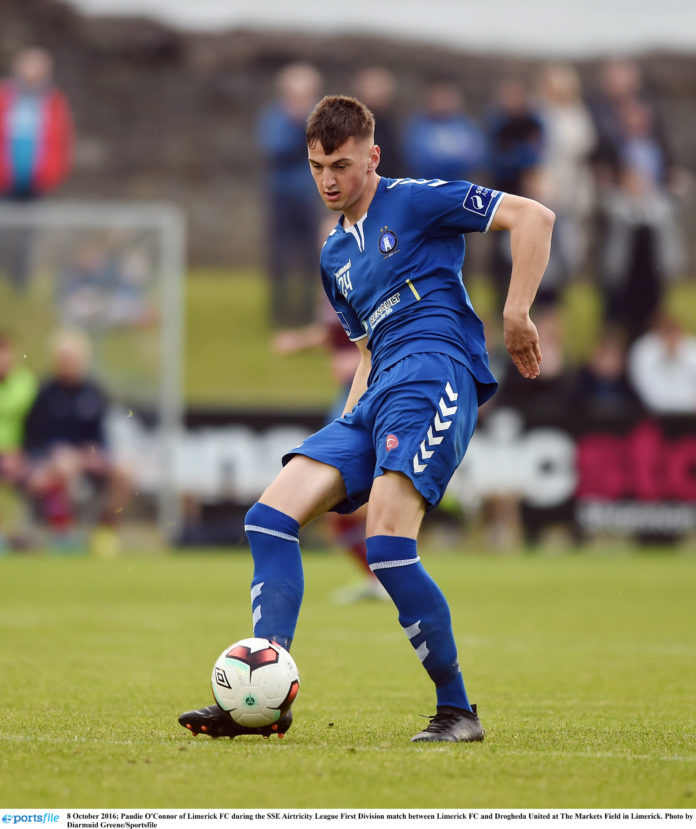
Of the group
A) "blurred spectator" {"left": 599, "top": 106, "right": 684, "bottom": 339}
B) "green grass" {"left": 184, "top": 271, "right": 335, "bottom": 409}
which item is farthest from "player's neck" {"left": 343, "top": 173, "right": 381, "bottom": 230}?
"green grass" {"left": 184, "top": 271, "right": 335, "bottom": 409}

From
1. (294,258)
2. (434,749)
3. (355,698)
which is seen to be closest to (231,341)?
(294,258)

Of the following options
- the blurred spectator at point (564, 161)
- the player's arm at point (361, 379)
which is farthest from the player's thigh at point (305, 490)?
the blurred spectator at point (564, 161)

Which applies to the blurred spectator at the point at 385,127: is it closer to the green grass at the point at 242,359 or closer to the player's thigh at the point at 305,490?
the green grass at the point at 242,359

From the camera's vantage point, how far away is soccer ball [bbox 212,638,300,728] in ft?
15.6

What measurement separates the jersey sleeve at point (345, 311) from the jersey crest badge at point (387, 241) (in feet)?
1.02

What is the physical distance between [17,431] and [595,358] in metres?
6.36

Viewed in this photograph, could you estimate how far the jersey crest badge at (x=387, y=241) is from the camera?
5.09 metres

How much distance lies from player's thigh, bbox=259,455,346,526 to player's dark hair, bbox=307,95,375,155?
1.08 m

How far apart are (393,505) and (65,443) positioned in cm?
1082

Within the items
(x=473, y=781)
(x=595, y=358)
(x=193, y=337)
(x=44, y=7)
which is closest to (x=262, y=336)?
(x=193, y=337)

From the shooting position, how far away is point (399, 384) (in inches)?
196

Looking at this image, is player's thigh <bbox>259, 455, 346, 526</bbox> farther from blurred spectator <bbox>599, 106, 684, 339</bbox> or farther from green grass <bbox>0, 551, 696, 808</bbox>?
blurred spectator <bbox>599, 106, 684, 339</bbox>

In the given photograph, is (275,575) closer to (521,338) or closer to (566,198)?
(521,338)

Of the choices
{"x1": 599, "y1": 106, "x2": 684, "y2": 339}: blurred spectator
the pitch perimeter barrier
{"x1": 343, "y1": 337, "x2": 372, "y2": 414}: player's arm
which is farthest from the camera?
{"x1": 599, "y1": 106, "x2": 684, "y2": 339}: blurred spectator
